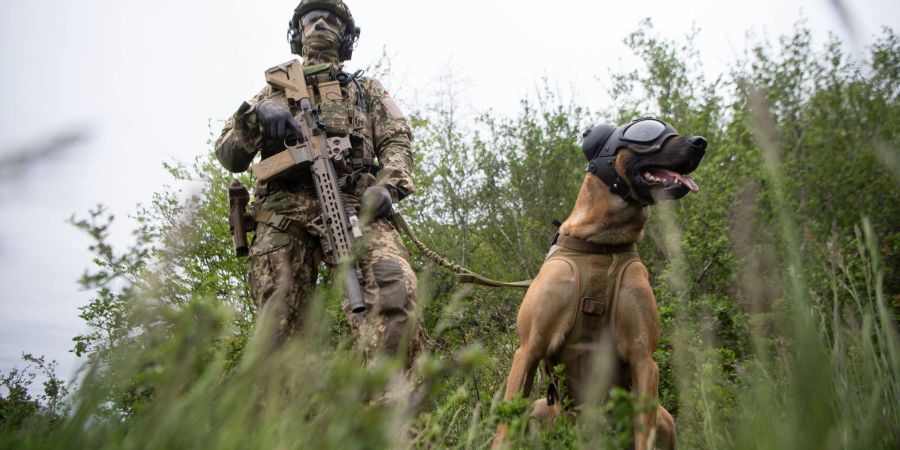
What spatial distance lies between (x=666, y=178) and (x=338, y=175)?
181 centimetres

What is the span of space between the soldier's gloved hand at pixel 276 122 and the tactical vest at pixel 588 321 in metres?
1.64

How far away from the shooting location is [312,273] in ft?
11.6

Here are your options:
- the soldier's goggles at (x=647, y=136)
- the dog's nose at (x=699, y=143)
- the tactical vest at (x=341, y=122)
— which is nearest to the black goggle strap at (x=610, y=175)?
the soldier's goggles at (x=647, y=136)

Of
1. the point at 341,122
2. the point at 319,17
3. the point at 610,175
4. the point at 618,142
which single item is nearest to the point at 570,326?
the point at 610,175

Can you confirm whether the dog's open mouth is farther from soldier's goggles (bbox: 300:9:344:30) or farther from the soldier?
soldier's goggles (bbox: 300:9:344:30)

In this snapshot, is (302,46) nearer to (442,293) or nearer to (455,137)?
(442,293)

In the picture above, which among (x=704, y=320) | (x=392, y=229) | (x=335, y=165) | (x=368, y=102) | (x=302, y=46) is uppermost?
(x=302, y=46)

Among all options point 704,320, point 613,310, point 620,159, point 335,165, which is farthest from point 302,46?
point 704,320

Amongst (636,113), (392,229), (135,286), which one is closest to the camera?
(135,286)

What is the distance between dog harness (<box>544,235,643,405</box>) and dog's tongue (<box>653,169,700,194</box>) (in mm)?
416

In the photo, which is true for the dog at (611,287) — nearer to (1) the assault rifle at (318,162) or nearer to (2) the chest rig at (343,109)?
(1) the assault rifle at (318,162)

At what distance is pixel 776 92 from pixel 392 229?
6.41 metres

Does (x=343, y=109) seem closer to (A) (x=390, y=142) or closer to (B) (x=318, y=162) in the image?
(A) (x=390, y=142)

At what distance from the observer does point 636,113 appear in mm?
9664
